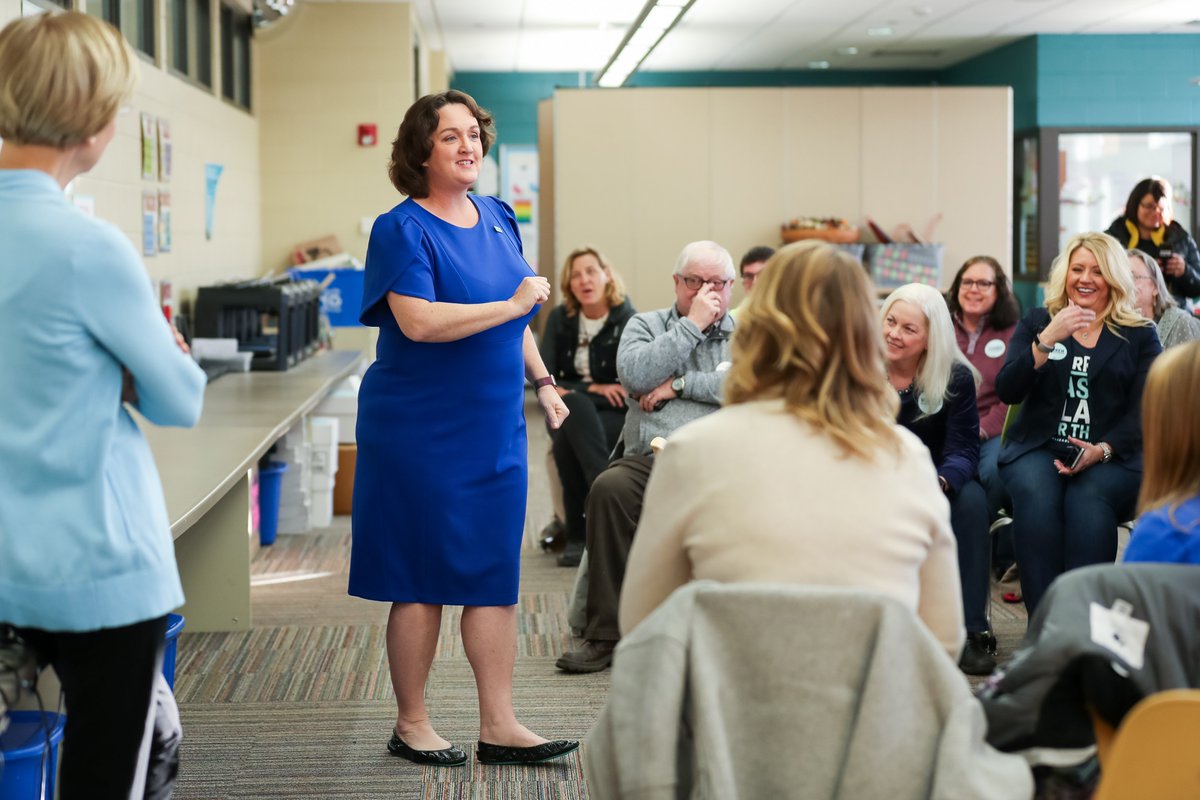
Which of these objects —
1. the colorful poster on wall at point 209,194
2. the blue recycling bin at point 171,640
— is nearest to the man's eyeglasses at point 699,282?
the blue recycling bin at point 171,640

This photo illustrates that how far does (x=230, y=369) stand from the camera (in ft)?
18.9

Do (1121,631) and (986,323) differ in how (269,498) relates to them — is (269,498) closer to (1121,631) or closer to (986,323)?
(986,323)

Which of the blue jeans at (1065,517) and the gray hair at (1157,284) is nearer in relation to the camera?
the blue jeans at (1065,517)

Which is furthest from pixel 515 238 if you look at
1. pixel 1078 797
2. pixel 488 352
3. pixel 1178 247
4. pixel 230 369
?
pixel 1178 247

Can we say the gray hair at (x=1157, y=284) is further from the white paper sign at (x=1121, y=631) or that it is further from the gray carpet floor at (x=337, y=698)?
the white paper sign at (x=1121, y=631)

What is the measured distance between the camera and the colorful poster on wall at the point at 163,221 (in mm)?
5723

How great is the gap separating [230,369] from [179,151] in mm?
1244

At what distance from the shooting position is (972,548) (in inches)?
142

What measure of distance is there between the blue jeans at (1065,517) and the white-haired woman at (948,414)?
0.38 feet

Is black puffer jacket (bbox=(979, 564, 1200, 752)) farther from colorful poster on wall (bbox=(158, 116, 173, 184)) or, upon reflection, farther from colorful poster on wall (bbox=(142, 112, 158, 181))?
colorful poster on wall (bbox=(158, 116, 173, 184))

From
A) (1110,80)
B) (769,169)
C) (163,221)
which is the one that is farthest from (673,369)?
(1110,80)

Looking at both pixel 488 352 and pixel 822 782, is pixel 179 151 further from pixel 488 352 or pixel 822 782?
pixel 822 782

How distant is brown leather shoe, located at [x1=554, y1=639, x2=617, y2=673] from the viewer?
11.8 ft

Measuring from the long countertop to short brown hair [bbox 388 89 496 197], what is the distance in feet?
2.82
